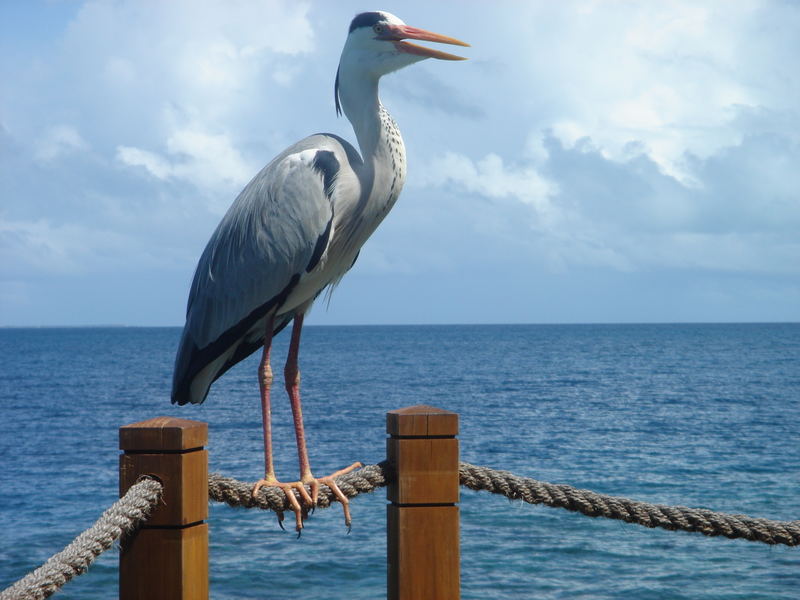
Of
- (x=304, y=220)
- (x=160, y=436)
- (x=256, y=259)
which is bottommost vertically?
(x=160, y=436)

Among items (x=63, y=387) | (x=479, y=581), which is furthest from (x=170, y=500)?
(x=63, y=387)

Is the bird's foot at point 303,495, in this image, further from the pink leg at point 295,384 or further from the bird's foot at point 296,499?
the pink leg at point 295,384

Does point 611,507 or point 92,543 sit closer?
point 92,543

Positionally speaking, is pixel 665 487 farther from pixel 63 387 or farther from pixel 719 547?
pixel 63 387

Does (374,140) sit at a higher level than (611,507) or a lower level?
higher

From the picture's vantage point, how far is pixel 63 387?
4644cm

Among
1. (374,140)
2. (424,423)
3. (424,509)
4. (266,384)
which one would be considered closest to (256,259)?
(266,384)

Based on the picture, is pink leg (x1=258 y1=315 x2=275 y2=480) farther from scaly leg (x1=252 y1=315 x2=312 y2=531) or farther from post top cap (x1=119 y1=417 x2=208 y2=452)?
post top cap (x1=119 y1=417 x2=208 y2=452)

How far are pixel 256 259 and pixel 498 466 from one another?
15813 millimetres

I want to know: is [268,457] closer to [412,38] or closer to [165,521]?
A: [165,521]

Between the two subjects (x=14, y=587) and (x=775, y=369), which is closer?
(x=14, y=587)

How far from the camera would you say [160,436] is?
2213 millimetres

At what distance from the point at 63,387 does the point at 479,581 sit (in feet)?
133

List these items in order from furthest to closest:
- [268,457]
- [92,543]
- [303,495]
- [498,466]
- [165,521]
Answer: [498,466] < [268,457] < [303,495] < [165,521] < [92,543]
